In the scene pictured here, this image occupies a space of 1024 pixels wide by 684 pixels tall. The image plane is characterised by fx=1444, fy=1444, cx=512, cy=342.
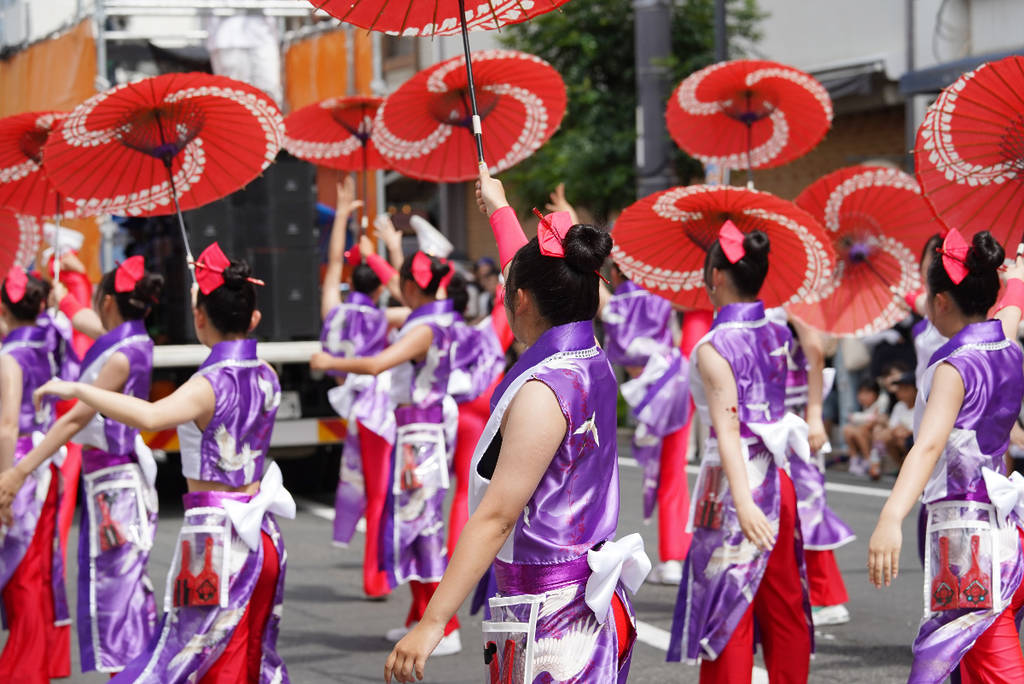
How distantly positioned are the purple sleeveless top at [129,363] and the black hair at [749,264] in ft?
6.42

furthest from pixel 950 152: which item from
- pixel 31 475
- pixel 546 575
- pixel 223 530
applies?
pixel 31 475

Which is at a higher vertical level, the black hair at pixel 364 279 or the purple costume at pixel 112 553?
the black hair at pixel 364 279

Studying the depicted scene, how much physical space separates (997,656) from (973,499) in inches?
16.7

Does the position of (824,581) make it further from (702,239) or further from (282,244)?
(282,244)

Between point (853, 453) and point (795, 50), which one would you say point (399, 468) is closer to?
point (853, 453)

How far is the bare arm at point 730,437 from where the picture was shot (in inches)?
163

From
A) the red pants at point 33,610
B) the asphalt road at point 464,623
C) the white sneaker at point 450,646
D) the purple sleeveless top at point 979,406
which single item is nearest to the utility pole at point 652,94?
the asphalt road at point 464,623

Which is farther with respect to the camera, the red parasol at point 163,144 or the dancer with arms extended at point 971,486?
the red parasol at point 163,144

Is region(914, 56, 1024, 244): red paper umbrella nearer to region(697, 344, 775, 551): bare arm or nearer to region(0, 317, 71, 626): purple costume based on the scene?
region(697, 344, 775, 551): bare arm

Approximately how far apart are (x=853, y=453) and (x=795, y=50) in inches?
300

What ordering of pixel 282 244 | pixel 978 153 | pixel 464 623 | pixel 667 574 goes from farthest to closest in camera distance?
pixel 282 244 → pixel 667 574 → pixel 464 623 → pixel 978 153

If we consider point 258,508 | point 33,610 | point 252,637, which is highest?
point 258,508

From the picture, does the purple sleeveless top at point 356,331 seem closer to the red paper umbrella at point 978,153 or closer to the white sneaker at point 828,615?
the white sneaker at point 828,615

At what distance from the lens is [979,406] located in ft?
12.9
